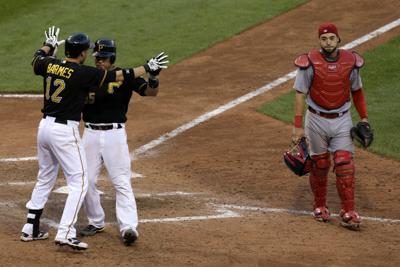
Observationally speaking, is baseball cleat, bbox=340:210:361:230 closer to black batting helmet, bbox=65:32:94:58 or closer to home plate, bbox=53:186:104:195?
home plate, bbox=53:186:104:195

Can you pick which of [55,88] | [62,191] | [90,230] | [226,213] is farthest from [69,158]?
[62,191]

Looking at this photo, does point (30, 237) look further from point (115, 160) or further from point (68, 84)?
point (68, 84)

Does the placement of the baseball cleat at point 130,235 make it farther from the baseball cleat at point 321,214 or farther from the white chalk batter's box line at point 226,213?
the baseball cleat at point 321,214

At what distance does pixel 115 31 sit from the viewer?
64.5 ft

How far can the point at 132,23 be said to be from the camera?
20.1 meters

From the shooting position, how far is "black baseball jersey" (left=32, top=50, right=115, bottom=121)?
9.23 meters

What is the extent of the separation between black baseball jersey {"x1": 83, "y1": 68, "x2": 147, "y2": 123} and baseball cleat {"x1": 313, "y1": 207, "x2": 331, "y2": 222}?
2.45 metres

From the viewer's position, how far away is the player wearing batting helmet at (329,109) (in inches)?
410

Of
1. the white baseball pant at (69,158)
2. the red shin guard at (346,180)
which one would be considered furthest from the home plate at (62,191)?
the red shin guard at (346,180)

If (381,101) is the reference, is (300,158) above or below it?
above

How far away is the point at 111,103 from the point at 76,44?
73 centimetres

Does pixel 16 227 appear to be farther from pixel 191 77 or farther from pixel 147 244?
pixel 191 77

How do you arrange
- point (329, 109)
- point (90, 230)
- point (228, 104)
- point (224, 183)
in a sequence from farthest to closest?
point (228, 104), point (224, 183), point (329, 109), point (90, 230)

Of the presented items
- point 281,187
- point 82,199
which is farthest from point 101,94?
point 281,187
